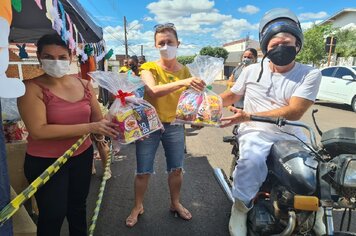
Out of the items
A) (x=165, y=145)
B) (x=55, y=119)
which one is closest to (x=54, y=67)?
(x=55, y=119)

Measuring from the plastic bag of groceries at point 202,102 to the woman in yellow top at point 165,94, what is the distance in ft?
0.26

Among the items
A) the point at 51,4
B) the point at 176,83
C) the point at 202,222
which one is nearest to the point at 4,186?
the point at 51,4

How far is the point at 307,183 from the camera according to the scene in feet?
5.62

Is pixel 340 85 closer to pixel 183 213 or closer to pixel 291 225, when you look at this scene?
pixel 183 213

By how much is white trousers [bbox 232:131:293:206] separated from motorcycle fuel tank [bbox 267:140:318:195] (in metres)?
0.11

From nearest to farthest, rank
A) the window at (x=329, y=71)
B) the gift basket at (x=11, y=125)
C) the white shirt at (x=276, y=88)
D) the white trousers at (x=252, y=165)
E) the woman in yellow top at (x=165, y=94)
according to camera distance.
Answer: the white trousers at (x=252, y=165) < the white shirt at (x=276, y=88) < the woman in yellow top at (x=165, y=94) < the gift basket at (x=11, y=125) < the window at (x=329, y=71)

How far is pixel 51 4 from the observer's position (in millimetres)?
2195

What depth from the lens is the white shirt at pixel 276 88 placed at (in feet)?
7.78

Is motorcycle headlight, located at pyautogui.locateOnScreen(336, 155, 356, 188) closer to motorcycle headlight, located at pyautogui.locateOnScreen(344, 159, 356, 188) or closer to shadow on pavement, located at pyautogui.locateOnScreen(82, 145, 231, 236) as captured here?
motorcycle headlight, located at pyautogui.locateOnScreen(344, 159, 356, 188)

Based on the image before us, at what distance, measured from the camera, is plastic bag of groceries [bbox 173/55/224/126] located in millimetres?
2395

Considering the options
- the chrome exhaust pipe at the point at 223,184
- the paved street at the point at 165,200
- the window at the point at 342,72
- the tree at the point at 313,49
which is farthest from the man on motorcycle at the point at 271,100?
the tree at the point at 313,49

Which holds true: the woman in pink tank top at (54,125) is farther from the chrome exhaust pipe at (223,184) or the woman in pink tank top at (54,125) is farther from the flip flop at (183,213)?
the flip flop at (183,213)

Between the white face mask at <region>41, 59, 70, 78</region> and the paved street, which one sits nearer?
the white face mask at <region>41, 59, 70, 78</region>

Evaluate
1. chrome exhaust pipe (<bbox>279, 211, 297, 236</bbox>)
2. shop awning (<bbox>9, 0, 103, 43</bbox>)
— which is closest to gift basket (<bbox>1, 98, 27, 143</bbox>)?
shop awning (<bbox>9, 0, 103, 43</bbox>)
